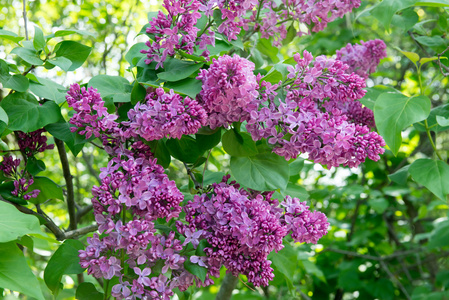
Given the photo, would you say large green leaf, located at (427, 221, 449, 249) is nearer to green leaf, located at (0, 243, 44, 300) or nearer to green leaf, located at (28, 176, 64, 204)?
green leaf, located at (28, 176, 64, 204)

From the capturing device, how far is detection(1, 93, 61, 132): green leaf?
0.88m

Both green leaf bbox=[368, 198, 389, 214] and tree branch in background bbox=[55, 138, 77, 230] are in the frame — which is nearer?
tree branch in background bbox=[55, 138, 77, 230]

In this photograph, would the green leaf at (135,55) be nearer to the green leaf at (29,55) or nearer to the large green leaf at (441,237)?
the green leaf at (29,55)

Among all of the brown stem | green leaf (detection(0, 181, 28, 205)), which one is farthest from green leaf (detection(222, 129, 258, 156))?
the brown stem

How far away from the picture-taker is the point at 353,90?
821 mm

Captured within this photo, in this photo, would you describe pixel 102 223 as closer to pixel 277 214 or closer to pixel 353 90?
pixel 277 214

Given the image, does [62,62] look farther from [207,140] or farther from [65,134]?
[207,140]

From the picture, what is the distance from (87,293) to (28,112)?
1.27ft

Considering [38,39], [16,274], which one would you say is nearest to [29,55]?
[38,39]

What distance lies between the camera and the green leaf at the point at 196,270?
29.2 inches

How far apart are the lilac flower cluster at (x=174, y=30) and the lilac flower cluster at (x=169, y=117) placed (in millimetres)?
140

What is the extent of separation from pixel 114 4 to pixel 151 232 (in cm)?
247

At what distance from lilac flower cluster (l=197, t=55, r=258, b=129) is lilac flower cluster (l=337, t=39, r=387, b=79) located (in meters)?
0.56

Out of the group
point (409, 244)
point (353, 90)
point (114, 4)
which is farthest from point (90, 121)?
point (409, 244)
